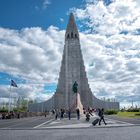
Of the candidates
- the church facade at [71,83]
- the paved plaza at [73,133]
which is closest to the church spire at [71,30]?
the church facade at [71,83]

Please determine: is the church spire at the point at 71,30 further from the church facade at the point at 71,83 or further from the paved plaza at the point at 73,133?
the paved plaza at the point at 73,133

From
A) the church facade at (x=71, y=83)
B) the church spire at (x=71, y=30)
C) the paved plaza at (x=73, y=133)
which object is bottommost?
the paved plaza at (x=73, y=133)

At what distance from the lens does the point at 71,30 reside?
134 m

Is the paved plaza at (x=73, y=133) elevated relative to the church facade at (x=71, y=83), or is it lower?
lower

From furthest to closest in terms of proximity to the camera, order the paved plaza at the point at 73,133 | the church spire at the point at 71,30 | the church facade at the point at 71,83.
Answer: the church spire at the point at 71,30 → the church facade at the point at 71,83 → the paved plaza at the point at 73,133

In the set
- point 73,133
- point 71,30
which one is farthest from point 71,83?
point 73,133

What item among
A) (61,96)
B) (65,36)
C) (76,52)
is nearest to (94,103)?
(61,96)

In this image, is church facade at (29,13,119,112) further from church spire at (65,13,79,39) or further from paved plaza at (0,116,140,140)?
paved plaza at (0,116,140,140)

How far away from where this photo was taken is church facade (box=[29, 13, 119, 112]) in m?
124

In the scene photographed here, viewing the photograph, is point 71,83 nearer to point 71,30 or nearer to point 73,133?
point 71,30

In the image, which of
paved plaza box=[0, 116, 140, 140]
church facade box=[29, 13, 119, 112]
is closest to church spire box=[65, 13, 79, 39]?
church facade box=[29, 13, 119, 112]

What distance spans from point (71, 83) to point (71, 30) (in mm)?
25778

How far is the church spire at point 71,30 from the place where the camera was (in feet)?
437

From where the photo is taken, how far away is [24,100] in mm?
149750
